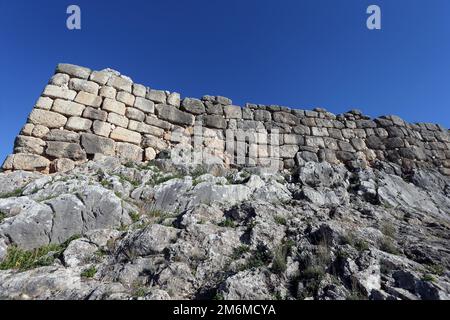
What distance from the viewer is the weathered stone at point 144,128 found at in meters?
6.89

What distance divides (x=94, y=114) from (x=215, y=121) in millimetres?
2947

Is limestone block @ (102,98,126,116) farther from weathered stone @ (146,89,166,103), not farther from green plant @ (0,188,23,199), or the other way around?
green plant @ (0,188,23,199)

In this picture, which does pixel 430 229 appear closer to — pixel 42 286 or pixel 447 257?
pixel 447 257

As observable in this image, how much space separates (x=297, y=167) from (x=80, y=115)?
17.3 feet

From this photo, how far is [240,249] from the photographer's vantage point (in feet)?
12.9

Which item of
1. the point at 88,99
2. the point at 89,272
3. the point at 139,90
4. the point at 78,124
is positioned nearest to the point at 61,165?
the point at 78,124

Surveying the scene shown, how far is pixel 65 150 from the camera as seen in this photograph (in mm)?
5965

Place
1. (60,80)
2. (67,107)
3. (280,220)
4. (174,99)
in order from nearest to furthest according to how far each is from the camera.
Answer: (280,220) → (67,107) → (60,80) → (174,99)

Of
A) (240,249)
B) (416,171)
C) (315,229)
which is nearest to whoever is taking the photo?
(240,249)

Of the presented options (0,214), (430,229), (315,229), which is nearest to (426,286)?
(315,229)

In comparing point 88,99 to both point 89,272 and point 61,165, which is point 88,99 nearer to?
point 61,165

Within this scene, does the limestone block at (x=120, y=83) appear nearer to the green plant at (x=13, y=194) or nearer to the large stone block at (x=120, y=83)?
the large stone block at (x=120, y=83)

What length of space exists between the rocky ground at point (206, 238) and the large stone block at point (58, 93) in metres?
1.84

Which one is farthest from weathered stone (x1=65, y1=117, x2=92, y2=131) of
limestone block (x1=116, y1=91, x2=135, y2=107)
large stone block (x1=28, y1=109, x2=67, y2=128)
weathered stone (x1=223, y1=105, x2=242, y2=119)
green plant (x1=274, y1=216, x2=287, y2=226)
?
green plant (x1=274, y1=216, x2=287, y2=226)
